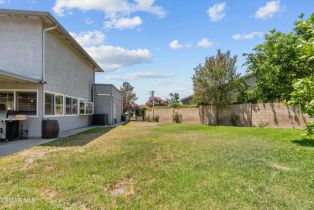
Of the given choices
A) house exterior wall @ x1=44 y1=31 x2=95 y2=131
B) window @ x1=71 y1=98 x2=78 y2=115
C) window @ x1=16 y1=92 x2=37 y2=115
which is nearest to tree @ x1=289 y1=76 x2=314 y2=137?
window @ x1=16 y1=92 x2=37 y2=115

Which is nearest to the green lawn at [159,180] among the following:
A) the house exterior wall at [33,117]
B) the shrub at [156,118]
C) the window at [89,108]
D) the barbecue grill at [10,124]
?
the barbecue grill at [10,124]

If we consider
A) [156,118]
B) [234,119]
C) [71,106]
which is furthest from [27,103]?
[156,118]

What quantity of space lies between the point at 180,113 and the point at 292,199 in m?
20.8

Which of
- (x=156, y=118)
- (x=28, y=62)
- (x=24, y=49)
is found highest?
(x=24, y=49)

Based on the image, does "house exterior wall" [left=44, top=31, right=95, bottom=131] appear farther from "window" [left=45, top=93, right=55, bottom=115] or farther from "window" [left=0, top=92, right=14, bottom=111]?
"window" [left=0, top=92, right=14, bottom=111]

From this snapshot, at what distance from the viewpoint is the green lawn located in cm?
390

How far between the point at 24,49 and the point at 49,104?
107 inches

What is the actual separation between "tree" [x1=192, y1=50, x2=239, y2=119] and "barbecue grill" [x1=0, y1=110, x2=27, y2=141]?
521 inches

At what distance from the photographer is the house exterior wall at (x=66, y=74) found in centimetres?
1274

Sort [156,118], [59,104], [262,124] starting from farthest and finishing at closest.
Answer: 1. [156,118]
2. [262,124]
3. [59,104]

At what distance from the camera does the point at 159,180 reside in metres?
4.92

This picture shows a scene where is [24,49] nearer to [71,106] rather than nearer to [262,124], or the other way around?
[71,106]

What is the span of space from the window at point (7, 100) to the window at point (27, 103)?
269 mm

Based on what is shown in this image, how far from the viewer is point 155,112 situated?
28016 mm
